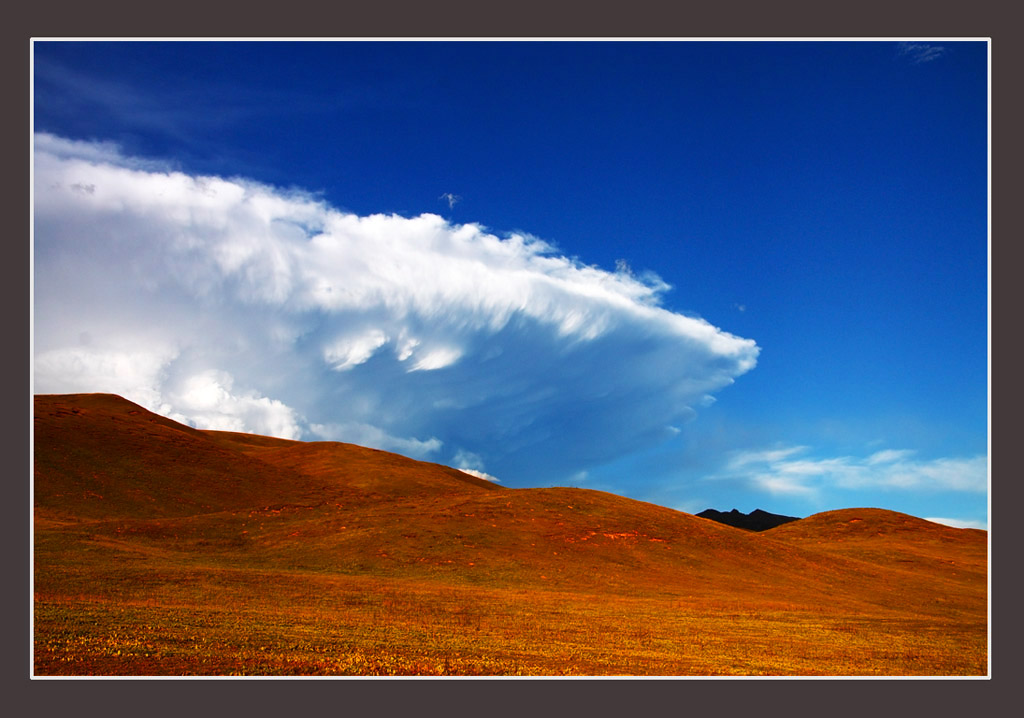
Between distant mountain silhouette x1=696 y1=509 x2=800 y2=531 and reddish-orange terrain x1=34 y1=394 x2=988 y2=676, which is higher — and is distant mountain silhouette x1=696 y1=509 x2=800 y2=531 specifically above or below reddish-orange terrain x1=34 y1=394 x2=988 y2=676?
below

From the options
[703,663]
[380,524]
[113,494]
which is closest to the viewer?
[703,663]

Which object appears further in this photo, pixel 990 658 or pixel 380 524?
pixel 380 524

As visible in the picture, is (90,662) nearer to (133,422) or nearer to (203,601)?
(203,601)

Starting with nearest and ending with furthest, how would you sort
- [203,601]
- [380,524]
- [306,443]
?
[203,601] < [380,524] < [306,443]

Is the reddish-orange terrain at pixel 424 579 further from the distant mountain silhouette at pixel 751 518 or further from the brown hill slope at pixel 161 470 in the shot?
the distant mountain silhouette at pixel 751 518

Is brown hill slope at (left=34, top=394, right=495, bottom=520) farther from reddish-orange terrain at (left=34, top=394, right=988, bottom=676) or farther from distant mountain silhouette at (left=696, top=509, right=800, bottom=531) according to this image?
distant mountain silhouette at (left=696, top=509, right=800, bottom=531)

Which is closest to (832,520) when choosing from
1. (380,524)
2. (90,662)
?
(380,524)

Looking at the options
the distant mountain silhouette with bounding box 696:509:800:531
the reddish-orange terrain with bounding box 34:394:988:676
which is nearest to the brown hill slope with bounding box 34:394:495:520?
the reddish-orange terrain with bounding box 34:394:988:676

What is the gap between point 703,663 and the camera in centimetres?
2398

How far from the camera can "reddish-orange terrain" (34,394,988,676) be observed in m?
23.1

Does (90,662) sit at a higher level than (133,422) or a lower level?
lower

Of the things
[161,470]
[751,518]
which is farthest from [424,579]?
[751,518]

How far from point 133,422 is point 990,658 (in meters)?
103

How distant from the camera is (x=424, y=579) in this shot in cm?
4691
